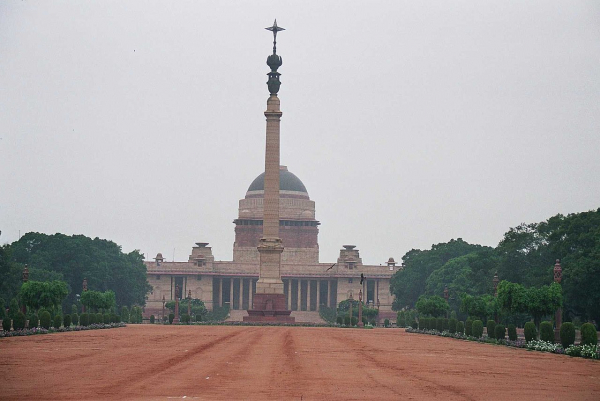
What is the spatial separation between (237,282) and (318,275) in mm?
14580

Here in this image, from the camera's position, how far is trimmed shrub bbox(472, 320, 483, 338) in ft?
220

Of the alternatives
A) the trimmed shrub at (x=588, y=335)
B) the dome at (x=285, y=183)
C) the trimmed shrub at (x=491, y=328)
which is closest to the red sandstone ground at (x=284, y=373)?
the trimmed shrub at (x=588, y=335)

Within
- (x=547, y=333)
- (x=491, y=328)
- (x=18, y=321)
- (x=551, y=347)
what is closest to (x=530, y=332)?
(x=547, y=333)

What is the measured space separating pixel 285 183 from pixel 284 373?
15210 cm

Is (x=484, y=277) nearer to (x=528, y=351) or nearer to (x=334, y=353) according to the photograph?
(x=528, y=351)

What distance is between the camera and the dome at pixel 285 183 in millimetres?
184625

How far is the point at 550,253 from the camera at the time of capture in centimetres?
9150

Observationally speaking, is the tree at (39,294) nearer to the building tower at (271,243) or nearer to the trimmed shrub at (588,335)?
the building tower at (271,243)

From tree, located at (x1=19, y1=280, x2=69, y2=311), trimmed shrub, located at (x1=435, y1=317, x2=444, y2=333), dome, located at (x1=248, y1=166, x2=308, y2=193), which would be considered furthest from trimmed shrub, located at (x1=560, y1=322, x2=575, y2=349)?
dome, located at (x1=248, y1=166, x2=308, y2=193)

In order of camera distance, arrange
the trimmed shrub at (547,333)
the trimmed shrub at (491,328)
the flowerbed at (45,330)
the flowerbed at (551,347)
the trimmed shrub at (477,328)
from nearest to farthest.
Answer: the flowerbed at (551,347), the trimmed shrub at (547,333), the flowerbed at (45,330), the trimmed shrub at (491,328), the trimmed shrub at (477,328)

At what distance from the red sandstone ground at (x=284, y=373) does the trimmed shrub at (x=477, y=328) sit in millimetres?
16127

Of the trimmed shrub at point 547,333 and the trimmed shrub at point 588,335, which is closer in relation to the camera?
the trimmed shrub at point 588,335

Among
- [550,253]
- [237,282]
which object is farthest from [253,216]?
[550,253]

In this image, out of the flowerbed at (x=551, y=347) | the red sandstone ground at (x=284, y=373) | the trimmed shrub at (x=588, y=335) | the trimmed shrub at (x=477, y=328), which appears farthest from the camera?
the trimmed shrub at (x=477, y=328)
